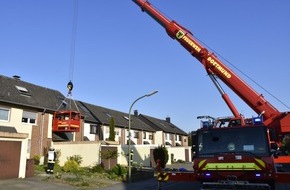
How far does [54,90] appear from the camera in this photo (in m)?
37.1

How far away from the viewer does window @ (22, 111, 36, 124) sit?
28.8 meters

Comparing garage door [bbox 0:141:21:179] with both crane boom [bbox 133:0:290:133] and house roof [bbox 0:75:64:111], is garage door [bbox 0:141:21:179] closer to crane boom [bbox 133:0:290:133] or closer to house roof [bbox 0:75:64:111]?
house roof [bbox 0:75:64:111]

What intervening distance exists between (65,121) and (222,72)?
701 inches

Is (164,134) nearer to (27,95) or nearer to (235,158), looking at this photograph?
(27,95)

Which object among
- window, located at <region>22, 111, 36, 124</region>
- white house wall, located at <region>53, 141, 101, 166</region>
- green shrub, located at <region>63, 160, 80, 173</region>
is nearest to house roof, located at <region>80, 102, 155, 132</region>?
window, located at <region>22, 111, 36, 124</region>

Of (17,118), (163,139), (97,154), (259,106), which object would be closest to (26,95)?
(17,118)

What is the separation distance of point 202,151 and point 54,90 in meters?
29.7

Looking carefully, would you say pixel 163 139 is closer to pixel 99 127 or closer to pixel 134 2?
pixel 99 127

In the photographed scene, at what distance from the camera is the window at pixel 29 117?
28.8m

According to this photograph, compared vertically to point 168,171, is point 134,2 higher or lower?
higher

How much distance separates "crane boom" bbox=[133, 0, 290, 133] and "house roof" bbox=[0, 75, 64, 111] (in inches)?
585

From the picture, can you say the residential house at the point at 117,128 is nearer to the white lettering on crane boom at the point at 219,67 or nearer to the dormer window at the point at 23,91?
the dormer window at the point at 23,91

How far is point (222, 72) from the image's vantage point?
55.5 feet

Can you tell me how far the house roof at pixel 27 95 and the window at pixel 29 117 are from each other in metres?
0.74
